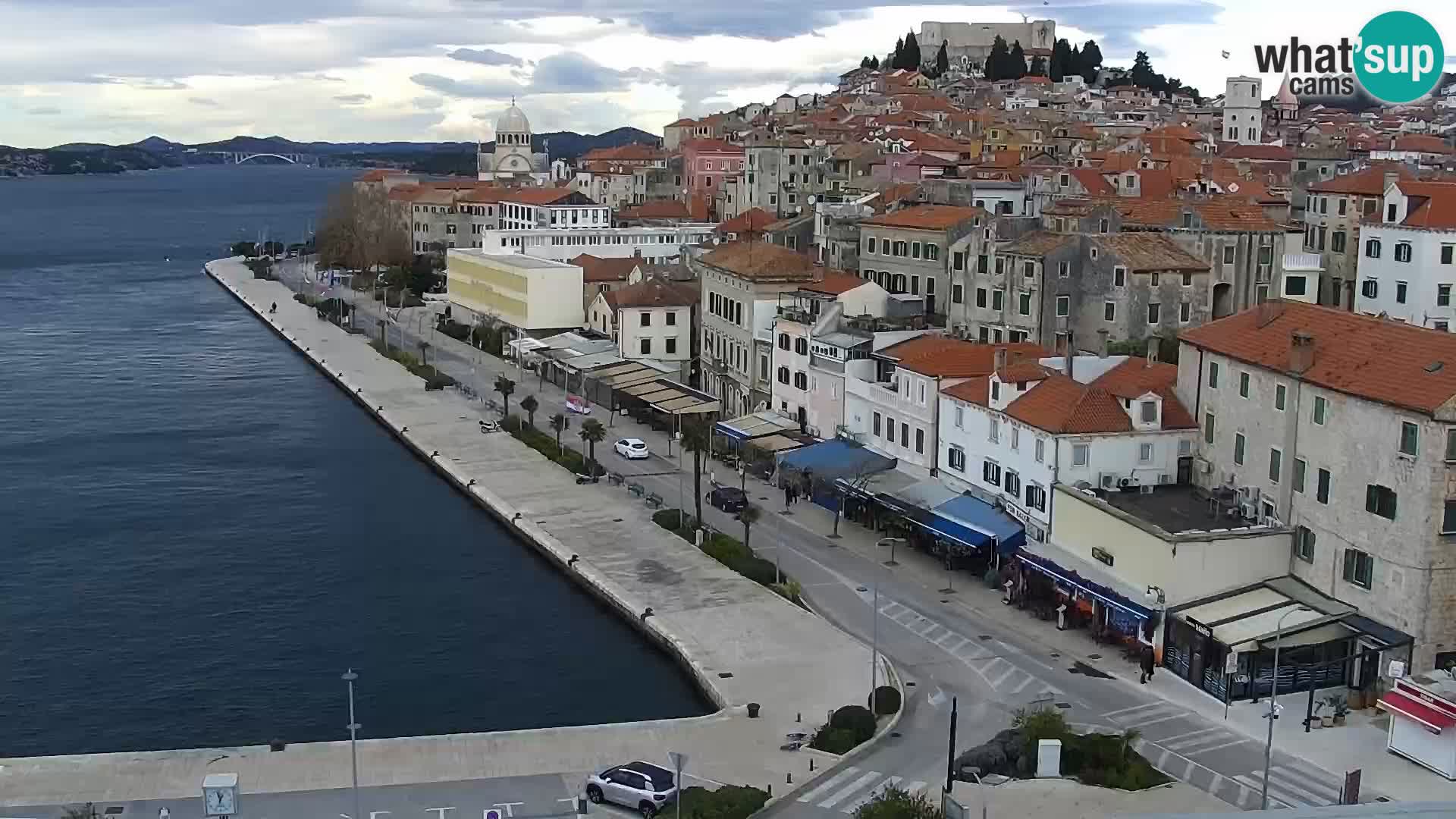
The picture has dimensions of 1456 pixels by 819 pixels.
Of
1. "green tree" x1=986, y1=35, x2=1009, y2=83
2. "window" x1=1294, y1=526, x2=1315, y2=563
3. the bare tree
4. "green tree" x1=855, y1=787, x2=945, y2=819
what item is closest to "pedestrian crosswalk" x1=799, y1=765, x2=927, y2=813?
"green tree" x1=855, y1=787, x2=945, y2=819

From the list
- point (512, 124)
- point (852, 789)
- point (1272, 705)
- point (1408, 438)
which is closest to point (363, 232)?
point (512, 124)

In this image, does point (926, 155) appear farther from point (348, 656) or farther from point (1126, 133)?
point (348, 656)

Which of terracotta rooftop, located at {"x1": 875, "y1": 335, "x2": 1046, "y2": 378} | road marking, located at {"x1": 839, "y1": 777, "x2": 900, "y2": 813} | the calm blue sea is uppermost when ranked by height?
terracotta rooftop, located at {"x1": 875, "y1": 335, "x2": 1046, "y2": 378}

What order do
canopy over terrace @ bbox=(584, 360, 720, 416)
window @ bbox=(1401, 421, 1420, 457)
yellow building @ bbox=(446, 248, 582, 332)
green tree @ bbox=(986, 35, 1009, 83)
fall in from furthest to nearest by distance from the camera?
green tree @ bbox=(986, 35, 1009, 83), yellow building @ bbox=(446, 248, 582, 332), canopy over terrace @ bbox=(584, 360, 720, 416), window @ bbox=(1401, 421, 1420, 457)

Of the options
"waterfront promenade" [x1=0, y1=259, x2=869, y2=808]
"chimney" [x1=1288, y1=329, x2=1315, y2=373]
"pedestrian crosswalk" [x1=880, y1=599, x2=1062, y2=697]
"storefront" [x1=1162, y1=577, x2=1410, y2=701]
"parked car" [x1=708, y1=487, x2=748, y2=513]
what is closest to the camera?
"waterfront promenade" [x1=0, y1=259, x2=869, y2=808]

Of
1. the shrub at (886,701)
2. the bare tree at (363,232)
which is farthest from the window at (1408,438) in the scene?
the bare tree at (363,232)

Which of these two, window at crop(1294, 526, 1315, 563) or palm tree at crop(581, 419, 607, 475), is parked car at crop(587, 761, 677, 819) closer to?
window at crop(1294, 526, 1315, 563)
